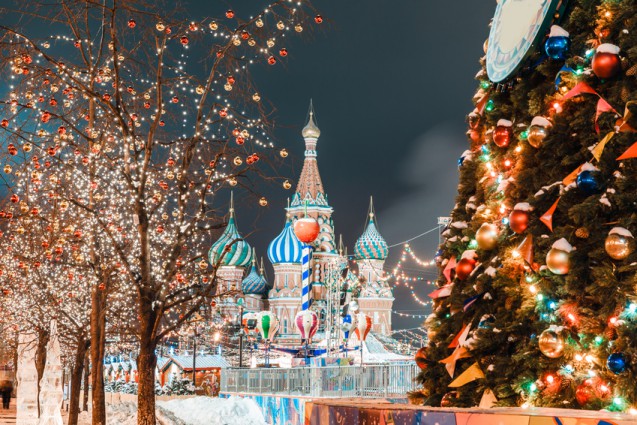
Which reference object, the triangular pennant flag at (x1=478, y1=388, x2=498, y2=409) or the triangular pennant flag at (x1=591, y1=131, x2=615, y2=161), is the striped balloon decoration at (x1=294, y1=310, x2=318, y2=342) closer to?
the triangular pennant flag at (x1=478, y1=388, x2=498, y2=409)

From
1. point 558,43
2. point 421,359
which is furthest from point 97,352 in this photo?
point 558,43

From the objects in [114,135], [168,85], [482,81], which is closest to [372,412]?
[482,81]

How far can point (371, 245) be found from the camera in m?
79.8

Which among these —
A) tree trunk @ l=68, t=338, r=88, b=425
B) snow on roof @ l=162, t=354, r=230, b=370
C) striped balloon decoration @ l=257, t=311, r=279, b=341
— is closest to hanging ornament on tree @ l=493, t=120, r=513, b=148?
tree trunk @ l=68, t=338, r=88, b=425

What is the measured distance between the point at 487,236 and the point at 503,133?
0.91m

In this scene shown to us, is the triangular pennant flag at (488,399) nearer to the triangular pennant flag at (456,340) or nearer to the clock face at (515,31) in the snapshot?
the triangular pennant flag at (456,340)

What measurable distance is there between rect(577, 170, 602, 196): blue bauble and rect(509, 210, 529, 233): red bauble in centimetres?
60

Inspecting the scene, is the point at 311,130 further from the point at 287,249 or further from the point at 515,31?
the point at 515,31

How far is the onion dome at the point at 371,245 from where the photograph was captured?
79.4 metres

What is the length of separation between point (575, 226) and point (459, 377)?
170cm

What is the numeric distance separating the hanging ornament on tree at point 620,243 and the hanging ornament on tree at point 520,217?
3.16 feet

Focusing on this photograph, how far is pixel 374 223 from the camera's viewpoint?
81.6 m

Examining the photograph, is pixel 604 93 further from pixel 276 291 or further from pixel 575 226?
pixel 276 291

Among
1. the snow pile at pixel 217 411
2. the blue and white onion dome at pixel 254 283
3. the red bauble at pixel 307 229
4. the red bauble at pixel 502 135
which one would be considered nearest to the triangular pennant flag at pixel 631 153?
the red bauble at pixel 502 135
